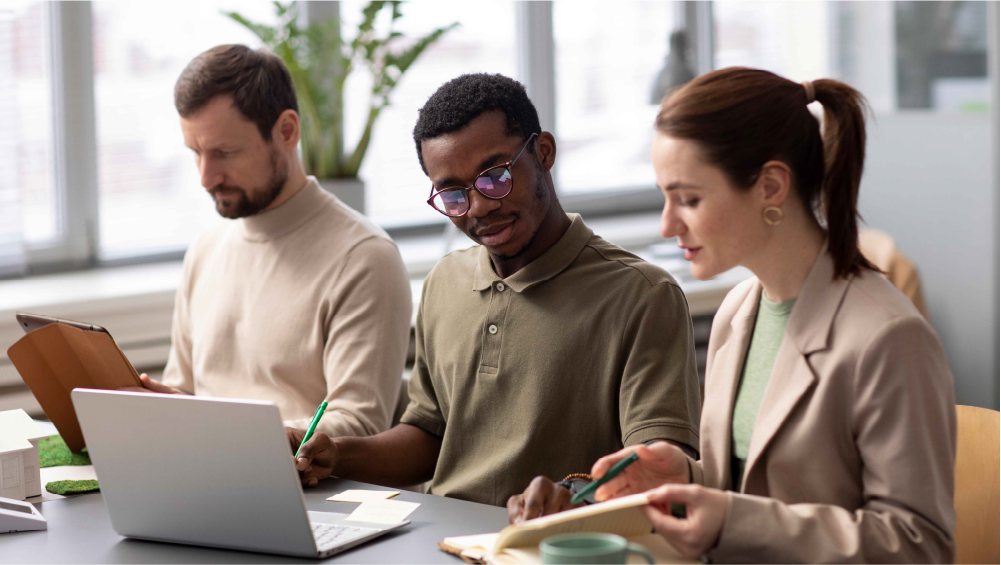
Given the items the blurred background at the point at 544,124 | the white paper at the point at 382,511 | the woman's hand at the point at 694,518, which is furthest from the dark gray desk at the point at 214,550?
the blurred background at the point at 544,124

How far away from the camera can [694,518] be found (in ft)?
3.44

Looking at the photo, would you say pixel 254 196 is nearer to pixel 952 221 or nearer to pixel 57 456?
pixel 57 456

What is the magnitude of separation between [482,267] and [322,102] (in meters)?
1.58

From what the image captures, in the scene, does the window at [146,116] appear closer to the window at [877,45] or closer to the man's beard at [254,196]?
the man's beard at [254,196]

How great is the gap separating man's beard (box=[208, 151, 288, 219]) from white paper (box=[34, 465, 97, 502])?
60 cm

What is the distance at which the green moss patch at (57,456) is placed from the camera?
1709 mm

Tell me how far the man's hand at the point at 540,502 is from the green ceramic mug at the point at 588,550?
0.70 feet

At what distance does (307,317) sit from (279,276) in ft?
0.42

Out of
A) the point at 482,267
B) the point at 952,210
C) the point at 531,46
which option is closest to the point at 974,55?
the point at 952,210

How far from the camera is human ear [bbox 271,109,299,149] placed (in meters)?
2.06

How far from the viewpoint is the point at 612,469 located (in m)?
1.13

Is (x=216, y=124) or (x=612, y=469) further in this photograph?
(x=216, y=124)

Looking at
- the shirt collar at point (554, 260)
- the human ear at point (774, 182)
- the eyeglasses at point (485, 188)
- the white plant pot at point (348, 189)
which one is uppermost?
the human ear at point (774, 182)

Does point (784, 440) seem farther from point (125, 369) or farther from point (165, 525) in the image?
point (125, 369)
